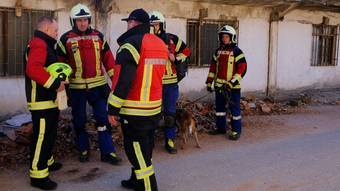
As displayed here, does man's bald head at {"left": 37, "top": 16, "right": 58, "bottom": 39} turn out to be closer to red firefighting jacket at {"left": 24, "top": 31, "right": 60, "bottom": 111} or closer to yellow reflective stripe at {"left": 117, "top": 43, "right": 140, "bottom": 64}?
red firefighting jacket at {"left": 24, "top": 31, "right": 60, "bottom": 111}

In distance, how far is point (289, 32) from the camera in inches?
504

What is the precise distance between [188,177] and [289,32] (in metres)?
8.51

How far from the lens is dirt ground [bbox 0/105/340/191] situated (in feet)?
17.2

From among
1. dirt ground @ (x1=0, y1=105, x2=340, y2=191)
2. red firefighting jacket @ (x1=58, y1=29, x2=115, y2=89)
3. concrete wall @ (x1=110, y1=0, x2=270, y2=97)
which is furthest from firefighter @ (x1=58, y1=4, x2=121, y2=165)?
concrete wall @ (x1=110, y1=0, x2=270, y2=97)

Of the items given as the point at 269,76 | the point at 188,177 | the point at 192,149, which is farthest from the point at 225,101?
the point at 269,76

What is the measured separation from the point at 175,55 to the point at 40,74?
244cm

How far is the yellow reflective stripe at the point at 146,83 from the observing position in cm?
431

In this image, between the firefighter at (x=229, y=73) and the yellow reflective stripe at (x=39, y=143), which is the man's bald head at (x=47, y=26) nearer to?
A: the yellow reflective stripe at (x=39, y=143)

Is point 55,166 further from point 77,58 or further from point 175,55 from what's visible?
point 175,55

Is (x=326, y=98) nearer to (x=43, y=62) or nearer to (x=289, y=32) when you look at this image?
(x=289, y=32)

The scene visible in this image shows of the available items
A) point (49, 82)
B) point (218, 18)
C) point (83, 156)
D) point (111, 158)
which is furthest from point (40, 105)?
point (218, 18)

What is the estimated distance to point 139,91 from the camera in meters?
4.33

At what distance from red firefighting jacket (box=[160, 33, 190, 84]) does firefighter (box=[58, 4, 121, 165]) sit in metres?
0.97

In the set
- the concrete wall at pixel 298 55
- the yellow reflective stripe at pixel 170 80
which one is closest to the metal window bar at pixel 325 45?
the concrete wall at pixel 298 55
